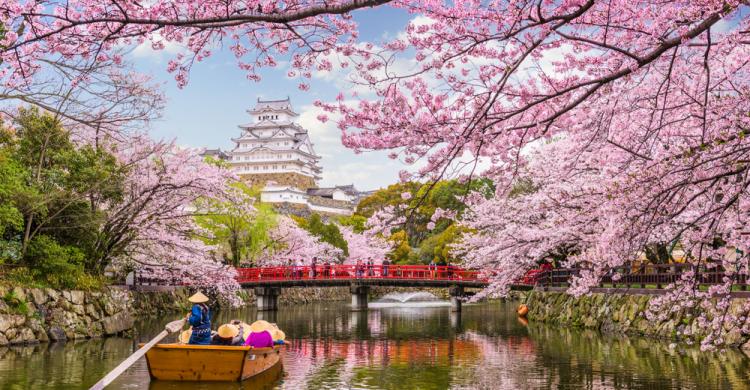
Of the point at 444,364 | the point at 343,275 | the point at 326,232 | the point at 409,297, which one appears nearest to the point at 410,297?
the point at 409,297

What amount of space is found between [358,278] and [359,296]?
1.91 meters

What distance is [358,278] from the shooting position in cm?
3384

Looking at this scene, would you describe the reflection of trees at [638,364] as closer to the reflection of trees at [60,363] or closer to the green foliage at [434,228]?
the reflection of trees at [60,363]

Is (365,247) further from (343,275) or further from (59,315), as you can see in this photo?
(59,315)

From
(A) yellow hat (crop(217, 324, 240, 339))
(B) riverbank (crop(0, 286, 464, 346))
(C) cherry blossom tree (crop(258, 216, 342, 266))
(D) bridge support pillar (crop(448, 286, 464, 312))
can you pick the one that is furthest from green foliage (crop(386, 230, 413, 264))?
(A) yellow hat (crop(217, 324, 240, 339))

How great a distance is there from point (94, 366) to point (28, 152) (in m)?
7.47

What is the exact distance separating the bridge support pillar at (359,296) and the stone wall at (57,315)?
53.1ft

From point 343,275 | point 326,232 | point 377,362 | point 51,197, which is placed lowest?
point 377,362

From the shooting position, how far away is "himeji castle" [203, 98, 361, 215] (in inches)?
3174

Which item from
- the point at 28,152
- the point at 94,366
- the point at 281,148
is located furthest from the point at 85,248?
the point at 281,148

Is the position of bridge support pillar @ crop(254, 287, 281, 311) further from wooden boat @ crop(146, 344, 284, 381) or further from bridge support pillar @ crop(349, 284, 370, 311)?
wooden boat @ crop(146, 344, 284, 381)

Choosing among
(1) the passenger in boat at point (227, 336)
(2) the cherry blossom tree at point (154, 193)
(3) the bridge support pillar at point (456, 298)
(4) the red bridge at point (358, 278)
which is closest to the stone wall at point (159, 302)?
(4) the red bridge at point (358, 278)

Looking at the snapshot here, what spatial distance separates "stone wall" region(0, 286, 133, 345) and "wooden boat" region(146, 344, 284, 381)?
251 inches

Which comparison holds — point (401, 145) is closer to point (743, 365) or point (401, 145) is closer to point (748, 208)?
point (748, 208)
